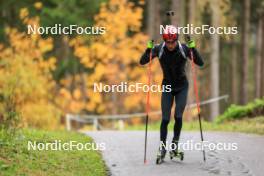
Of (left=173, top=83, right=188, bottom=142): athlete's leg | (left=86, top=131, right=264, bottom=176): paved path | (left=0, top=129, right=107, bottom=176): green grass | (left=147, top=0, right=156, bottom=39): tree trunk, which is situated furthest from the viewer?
(left=147, top=0, right=156, bottom=39): tree trunk

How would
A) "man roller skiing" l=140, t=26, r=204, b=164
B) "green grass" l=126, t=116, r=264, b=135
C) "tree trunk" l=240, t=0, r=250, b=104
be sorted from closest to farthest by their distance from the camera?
"man roller skiing" l=140, t=26, r=204, b=164 → "green grass" l=126, t=116, r=264, b=135 → "tree trunk" l=240, t=0, r=250, b=104

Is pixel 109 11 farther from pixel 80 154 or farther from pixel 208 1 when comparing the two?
pixel 80 154

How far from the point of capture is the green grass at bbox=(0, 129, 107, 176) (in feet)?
35.5

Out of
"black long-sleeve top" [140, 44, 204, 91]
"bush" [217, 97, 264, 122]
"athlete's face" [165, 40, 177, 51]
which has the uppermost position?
"athlete's face" [165, 40, 177, 51]

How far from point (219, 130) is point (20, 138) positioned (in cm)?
740

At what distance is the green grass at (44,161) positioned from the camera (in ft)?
35.5

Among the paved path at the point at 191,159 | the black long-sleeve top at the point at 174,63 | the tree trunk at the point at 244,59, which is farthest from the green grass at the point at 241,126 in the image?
the tree trunk at the point at 244,59

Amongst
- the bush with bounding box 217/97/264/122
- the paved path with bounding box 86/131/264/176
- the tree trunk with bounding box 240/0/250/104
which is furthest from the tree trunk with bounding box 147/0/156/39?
the paved path with bounding box 86/131/264/176

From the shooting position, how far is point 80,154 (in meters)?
13.1

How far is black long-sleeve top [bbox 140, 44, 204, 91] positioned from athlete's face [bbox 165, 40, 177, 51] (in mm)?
96

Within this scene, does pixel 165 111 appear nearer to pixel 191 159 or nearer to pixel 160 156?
pixel 160 156

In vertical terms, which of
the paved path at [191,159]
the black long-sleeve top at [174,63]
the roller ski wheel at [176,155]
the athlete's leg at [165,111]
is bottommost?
the paved path at [191,159]

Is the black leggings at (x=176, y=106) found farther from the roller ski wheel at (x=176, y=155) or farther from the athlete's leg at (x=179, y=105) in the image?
the roller ski wheel at (x=176, y=155)

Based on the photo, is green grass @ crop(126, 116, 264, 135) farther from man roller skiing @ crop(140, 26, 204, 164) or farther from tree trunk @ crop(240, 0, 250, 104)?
tree trunk @ crop(240, 0, 250, 104)
